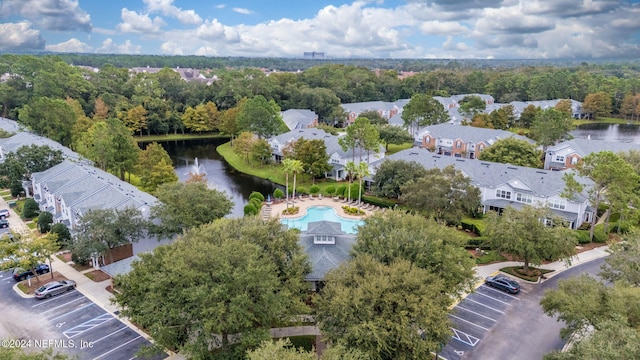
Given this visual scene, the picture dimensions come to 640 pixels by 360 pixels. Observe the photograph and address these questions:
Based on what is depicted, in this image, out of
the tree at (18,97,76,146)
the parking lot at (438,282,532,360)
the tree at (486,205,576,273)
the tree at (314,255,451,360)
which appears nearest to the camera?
the tree at (314,255,451,360)

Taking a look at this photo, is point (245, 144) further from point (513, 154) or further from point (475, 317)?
point (475, 317)

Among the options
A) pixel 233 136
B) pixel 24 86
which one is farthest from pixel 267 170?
pixel 24 86

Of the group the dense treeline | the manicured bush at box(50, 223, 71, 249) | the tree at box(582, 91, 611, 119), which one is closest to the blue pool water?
the manicured bush at box(50, 223, 71, 249)

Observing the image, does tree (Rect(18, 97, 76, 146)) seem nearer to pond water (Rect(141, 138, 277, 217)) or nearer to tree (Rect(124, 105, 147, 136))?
tree (Rect(124, 105, 147, 136))

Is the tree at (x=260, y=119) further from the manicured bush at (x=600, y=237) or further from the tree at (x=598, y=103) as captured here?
the tree at (x=598, y=103)

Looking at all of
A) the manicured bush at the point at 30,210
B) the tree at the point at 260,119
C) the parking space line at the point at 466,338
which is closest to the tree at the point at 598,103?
the tree at the point at 260,119
